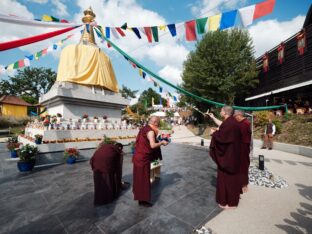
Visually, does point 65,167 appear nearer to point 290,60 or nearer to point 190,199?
point 190,199

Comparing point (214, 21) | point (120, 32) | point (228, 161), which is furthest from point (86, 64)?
point (228, 161)

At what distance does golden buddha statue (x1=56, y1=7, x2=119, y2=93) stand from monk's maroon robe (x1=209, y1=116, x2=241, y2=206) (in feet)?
31.0

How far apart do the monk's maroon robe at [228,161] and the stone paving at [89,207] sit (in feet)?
1.33

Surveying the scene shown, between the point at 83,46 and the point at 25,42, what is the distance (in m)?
6.52

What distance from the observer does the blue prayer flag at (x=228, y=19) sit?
215 inches

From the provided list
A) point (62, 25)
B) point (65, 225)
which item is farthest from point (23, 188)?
point (62, 25)

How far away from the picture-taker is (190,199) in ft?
13.2

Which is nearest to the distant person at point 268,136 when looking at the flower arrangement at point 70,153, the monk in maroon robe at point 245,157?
the monk in maroon robe at point 245,157

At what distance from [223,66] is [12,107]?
3898 cm

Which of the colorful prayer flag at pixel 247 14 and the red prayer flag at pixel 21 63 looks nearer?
the colorful prayer flag at pixel 247 14

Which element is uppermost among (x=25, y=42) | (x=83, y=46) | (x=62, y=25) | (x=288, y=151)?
(x=83, y=46)

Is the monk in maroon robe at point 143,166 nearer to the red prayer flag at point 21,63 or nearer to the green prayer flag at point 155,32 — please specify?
the green prayer flag at point 155,32

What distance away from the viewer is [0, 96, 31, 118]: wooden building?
31.2 meters

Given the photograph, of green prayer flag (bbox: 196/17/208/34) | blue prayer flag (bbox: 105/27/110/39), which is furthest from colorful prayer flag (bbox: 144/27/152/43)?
blue prayer flag (bbox: 105/27/110/39)
